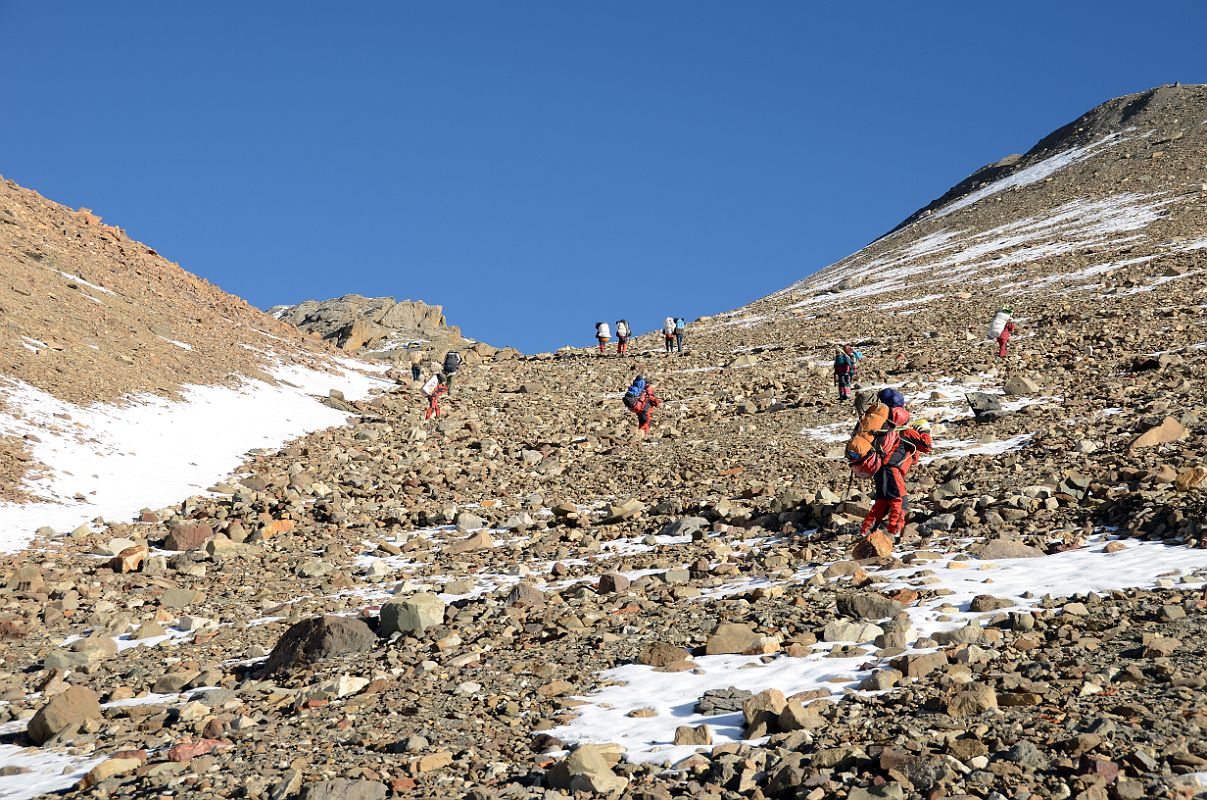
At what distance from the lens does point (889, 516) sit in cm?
1098

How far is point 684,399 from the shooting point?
26.1 metres

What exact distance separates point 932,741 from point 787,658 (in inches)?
81.1

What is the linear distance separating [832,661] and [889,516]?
14.3 ft

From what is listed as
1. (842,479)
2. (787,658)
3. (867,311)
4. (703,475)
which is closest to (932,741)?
(787,658)

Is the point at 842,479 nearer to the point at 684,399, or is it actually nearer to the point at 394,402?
the point at 684,399

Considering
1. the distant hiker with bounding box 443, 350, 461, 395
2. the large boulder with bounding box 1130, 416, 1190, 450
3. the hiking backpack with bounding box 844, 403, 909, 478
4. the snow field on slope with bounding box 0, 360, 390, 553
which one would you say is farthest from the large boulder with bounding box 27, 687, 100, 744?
the distant hiker with bounding box 443, 350, 461, 395

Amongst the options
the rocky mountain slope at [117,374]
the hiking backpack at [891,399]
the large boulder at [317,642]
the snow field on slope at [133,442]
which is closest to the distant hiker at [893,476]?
the hiking backpack at [891,399]

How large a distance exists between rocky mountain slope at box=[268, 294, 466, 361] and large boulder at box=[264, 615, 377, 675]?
32.1m

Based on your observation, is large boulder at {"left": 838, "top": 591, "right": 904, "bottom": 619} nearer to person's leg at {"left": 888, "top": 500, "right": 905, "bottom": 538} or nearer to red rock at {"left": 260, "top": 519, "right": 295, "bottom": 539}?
person's leg at {"left": 888, "top": 500, "right": 905, "bottom": 538}

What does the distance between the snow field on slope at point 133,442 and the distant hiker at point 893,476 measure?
11918 millimetres

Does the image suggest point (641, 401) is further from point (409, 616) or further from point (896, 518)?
point (409, 616)

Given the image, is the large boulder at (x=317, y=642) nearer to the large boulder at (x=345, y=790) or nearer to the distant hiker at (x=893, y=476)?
the large boulder at (x=345, y=790)

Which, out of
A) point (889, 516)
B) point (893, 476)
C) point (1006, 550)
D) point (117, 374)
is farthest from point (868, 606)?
→ point (117, 374)

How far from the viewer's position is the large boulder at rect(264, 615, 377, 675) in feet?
28.0
